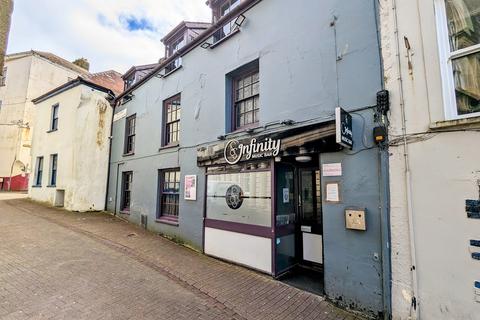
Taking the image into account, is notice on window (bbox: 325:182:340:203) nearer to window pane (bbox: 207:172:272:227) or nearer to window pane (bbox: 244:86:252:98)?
window pane (bbox: 207:172:272:227)

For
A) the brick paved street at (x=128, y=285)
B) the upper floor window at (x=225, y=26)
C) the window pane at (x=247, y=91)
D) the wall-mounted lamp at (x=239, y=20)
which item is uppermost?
the upper floor window at (x=225, y=26)

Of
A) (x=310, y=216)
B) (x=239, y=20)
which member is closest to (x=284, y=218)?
(x=310, y=216)

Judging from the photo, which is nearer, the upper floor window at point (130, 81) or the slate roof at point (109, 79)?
the upper floor window at point (130, 81)

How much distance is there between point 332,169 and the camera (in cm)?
476

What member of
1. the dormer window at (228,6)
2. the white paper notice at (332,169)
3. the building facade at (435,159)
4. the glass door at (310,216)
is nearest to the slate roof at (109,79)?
the dormer window at (228,6)

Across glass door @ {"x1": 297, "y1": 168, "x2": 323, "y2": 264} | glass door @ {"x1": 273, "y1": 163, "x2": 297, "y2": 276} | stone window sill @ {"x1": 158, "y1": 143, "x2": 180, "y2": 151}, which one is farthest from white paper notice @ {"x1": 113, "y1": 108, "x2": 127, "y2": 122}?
glass door @ {"x1": 297, "y1": 168, "x2": 323, "y2": 264}

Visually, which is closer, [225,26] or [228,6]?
[225,26]

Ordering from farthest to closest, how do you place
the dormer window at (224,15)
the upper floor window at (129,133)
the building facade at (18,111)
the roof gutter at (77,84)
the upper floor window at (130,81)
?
1. the building facade at (18,111)
2. the upper floor window at (130,81)
3. the roof gutter at (77,84)
4. the upper floor window at (129,133)
5. the dormer window at (224,15)

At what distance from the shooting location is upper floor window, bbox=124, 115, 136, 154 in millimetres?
11914

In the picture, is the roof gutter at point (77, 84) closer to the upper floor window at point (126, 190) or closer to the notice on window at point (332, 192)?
the upper floor window at point (126, 190)

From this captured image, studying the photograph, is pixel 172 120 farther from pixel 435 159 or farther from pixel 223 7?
pixel 435 159

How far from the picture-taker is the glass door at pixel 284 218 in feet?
18.5

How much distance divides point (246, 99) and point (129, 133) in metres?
7.66

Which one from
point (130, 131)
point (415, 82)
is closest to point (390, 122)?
point (415, 82)
